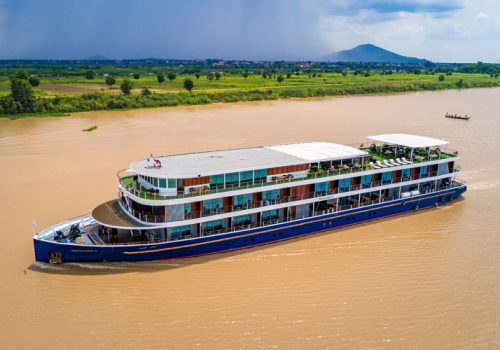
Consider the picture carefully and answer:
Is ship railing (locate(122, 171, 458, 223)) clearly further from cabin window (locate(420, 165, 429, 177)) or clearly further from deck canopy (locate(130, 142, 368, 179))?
deck canopy (locate(130, 142, 368, 179))

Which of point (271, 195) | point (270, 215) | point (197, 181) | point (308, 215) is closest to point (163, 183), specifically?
point (197, 181)

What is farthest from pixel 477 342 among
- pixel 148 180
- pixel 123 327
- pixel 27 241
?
pixel 27 241

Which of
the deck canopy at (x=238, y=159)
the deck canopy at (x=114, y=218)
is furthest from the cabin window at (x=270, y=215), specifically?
the deck canopy at (x=114, y=218)

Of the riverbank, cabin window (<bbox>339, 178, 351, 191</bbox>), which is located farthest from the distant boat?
cabin window (<bbox>339, 178, 351, 191</bbox>)

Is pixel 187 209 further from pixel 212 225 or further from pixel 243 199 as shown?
pixel 243 199

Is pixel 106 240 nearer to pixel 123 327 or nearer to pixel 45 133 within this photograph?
pixel 123 327

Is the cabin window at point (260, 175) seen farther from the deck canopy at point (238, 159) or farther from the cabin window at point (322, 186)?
the cabin window at point (322, 186)
